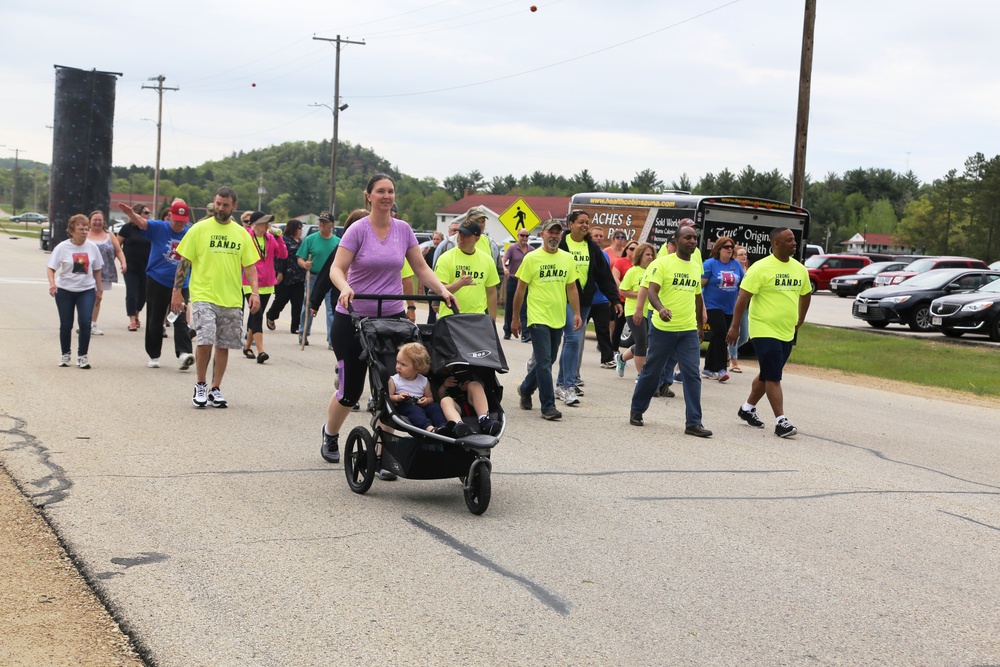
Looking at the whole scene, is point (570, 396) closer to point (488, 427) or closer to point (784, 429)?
point (784, 429)

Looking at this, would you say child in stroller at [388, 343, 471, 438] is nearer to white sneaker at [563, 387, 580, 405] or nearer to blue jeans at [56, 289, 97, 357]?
white sneaker at [563, 387, 580, 405]

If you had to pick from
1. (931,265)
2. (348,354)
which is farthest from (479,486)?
(931,265)

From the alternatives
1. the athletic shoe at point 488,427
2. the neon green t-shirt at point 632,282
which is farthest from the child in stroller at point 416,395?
the neon green t-shirt at point 632,282

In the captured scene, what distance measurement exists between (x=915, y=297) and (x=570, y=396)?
17705mm

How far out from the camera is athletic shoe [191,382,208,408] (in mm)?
10211

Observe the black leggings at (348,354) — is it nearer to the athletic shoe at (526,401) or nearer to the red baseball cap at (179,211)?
the athletic shoe at (526,401)

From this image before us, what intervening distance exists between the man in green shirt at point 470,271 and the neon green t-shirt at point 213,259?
1.93 meters

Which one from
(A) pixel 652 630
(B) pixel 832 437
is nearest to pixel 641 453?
(B) pixel 832 437

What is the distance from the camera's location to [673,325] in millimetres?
10336

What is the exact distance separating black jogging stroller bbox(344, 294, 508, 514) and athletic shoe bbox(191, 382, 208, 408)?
3.44m

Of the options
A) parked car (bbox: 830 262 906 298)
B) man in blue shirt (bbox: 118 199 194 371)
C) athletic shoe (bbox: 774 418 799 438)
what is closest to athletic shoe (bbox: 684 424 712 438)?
athletic shoe (bbox: 774 418 799 438)

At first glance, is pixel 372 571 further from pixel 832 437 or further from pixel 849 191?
pixel 849 191

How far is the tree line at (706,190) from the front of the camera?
82.8 meters

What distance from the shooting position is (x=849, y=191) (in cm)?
13075
